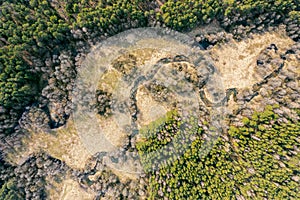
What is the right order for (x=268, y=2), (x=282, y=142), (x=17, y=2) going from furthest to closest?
(x=17, y=2) < (x=268, y=2) < (x=282, y=142)

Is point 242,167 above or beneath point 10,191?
above

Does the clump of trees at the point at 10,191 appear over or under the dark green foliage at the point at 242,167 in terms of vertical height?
under

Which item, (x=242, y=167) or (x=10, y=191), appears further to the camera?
(x=10, y=191)

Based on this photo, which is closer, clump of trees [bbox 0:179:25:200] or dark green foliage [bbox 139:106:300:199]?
dark green foliage [bbox 139:106:300:199]

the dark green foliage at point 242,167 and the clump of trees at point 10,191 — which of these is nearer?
the dark green foliage at point 242,167

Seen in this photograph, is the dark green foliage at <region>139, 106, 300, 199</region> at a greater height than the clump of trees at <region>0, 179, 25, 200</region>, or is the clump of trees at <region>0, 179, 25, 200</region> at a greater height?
the dark green foliage at <region>139, 106, 300, 199</region>

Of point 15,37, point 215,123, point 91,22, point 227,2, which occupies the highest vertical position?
point 227,2

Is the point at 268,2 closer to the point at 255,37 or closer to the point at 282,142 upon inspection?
the point at 255,37

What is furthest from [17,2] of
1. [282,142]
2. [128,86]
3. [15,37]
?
[282,142]
